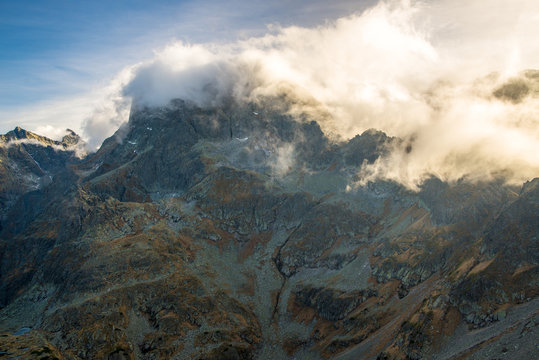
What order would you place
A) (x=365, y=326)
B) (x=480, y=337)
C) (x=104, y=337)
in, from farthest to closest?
(x=104, y=337) < (x=365, y=326) < (x=480, y=337)

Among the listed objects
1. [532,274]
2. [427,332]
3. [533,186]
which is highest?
[533,186]

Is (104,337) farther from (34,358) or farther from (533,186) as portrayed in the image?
(533,186)

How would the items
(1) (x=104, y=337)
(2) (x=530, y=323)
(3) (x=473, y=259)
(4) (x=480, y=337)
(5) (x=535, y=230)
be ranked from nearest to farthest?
(2) (x=530, y=323) < (4) (x=480, y=337) < (5) (x=535, y=230) < (3) (x=473, y=259) < (1) (x=104, y=337)

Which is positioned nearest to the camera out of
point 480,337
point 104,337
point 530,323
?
point 530,323

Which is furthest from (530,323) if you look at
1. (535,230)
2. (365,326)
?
(365,326)

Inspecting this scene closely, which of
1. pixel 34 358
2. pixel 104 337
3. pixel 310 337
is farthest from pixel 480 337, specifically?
pixel 34 358

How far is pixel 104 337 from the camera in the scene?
188m

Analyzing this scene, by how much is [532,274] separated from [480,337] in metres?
35.3

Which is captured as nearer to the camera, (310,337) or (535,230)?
(535,230)

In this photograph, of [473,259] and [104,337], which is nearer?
[473,259]

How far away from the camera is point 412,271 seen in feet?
Result: 638

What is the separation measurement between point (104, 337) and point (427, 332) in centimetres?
16285

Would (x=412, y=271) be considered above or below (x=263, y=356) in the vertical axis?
above

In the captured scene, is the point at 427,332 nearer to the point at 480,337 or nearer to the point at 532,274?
the point at 480,337
